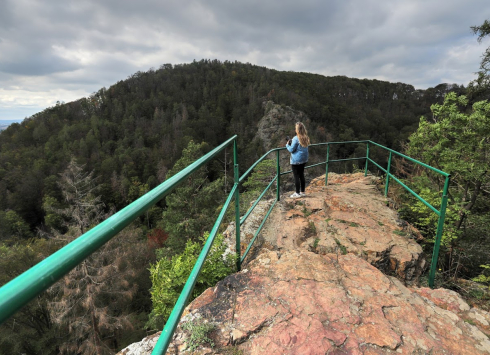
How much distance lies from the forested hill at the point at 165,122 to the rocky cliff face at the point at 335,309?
126ft

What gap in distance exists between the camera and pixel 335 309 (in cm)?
194

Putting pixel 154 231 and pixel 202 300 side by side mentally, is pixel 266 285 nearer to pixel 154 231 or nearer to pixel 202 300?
pixel 202 300

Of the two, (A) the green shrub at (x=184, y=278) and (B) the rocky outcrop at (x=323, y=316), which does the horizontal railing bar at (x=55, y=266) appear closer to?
(B) the rocky outcrop at (x=323, y=316)

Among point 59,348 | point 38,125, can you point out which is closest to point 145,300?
point 59,348

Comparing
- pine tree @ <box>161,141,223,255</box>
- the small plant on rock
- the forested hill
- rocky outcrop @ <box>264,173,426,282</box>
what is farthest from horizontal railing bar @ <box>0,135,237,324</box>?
the forested hill

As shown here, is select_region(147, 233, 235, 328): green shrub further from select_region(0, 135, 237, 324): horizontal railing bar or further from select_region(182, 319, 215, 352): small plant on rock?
select_region(0, 135, 237, 324): horizontal railing bar

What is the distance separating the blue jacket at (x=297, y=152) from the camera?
15.1 ft

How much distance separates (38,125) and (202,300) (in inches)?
3327

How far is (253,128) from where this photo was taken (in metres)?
71.6

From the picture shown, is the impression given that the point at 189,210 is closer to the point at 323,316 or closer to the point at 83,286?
the point at 83,286

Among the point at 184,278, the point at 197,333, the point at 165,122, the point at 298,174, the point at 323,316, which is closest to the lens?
the point at 197,333

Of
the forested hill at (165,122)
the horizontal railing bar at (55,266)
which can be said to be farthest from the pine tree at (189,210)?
the forested hill at (165,122)

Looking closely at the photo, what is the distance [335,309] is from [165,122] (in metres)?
76.4

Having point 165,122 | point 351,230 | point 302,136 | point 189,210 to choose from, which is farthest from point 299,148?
point 165,122
